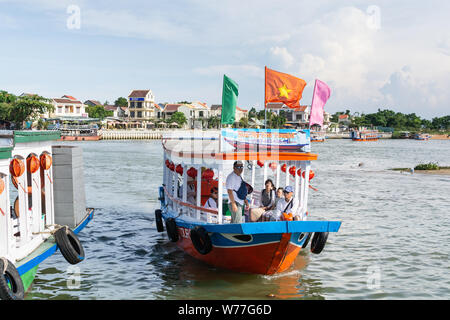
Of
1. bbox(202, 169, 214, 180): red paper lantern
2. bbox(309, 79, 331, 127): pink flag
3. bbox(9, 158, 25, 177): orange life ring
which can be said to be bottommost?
bbox(202, 169, 214, 180): red paper lantern

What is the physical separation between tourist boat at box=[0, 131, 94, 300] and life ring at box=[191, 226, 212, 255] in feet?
8.20

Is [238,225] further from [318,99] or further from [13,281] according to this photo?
[13,281]

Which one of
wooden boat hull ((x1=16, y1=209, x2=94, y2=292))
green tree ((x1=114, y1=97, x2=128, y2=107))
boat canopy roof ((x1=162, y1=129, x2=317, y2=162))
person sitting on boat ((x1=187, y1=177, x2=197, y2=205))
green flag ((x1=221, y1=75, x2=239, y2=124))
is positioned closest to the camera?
wooden boat hull ((x1=16, y1=209, x2=94, y2=292))

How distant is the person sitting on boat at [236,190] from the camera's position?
9.60 m

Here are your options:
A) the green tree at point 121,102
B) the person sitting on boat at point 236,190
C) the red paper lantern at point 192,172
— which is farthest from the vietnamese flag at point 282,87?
the green tree at point 121,102

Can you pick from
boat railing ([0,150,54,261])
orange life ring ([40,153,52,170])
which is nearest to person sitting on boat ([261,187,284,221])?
boat railing ([0,150,54,261])

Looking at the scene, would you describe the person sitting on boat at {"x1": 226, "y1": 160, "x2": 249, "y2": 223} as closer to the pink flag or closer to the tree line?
the pink flag

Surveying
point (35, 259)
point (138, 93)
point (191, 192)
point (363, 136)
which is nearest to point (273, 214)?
point (191, 192)

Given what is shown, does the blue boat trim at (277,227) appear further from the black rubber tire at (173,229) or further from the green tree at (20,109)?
the green tree at (20,109)

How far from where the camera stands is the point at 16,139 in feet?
25.0

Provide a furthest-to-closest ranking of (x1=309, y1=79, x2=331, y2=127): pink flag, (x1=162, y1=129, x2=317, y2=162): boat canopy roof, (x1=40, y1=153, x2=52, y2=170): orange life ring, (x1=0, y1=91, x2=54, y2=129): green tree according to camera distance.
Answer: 1. (x1=0, y1=91, x2=54, y2=129): green tree
2. (x1=309, y1=79, x2=331, y2=127): pink flag
3. (x1=162, y1=129, x2=317, y2=162): boat canopy roof
4. (x1=40, y1=153, x2=52, y2=170): orange life ring

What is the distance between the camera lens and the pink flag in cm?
1050

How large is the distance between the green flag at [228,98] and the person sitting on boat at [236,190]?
2.51 meters
